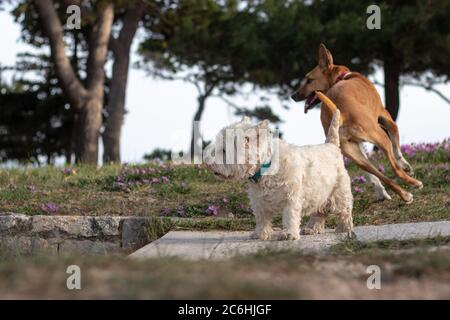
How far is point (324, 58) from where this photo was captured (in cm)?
1045

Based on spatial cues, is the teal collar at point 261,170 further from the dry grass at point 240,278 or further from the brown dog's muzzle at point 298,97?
the brown dog's muzzle at point 298,97

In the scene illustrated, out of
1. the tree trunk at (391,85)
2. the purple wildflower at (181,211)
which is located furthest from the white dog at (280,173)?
the tree trunk at (391,85)

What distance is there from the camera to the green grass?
9258 mm

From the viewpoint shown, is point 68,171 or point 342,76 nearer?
point 342,76

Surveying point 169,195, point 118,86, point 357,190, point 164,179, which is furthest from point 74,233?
point 118,86

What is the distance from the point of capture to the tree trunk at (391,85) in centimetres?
2138

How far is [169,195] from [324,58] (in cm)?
292

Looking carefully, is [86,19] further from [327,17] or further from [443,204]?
[443,204]

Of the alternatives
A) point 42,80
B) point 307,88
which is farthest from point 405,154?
Answer: point 42,80

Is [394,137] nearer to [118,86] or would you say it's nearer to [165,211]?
[165,211]

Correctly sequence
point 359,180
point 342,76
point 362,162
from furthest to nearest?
point 359,180 < point 342,76 < point 362,162

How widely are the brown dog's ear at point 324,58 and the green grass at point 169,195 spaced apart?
179cm
